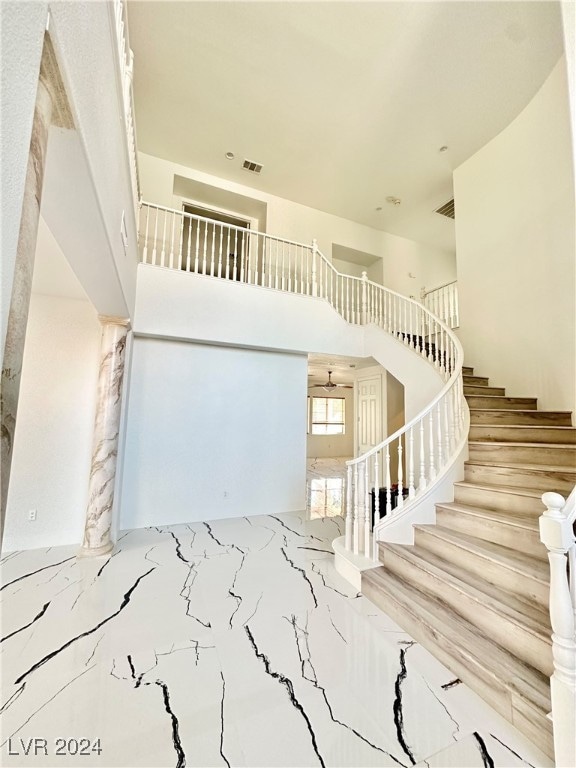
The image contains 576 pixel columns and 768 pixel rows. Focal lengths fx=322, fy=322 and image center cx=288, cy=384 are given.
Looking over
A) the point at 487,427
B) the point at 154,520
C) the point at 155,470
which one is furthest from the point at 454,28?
the point at 154,520

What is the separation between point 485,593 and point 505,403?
2.67m

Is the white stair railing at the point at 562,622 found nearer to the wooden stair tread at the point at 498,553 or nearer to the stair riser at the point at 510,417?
the wooden stair tread at the point at 498,553

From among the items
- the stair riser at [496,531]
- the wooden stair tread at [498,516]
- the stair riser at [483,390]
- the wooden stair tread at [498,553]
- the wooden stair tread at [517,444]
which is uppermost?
the stair riser at [483,390]

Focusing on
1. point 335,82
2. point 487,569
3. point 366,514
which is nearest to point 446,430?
point 366,514

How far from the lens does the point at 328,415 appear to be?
36.8 feet

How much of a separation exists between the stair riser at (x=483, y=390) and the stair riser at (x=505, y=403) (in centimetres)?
26

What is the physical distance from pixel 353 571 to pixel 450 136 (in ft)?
19.4

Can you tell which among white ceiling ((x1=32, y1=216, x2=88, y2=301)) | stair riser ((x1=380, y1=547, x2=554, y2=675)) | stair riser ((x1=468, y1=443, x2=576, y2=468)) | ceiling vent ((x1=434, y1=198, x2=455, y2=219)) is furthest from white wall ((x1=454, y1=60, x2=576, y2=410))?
white ceiling ((x1=32, y1=216, x2=88, y2=301))

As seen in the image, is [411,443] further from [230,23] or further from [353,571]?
[230,23]

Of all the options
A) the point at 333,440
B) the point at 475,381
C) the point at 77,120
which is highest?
the point at 77,120

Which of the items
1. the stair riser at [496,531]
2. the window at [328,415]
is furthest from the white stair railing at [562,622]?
the window at [328,415]

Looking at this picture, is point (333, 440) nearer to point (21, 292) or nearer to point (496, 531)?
point (496, 531)

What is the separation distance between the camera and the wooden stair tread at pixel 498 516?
2.16 metres

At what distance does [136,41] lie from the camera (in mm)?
3535
